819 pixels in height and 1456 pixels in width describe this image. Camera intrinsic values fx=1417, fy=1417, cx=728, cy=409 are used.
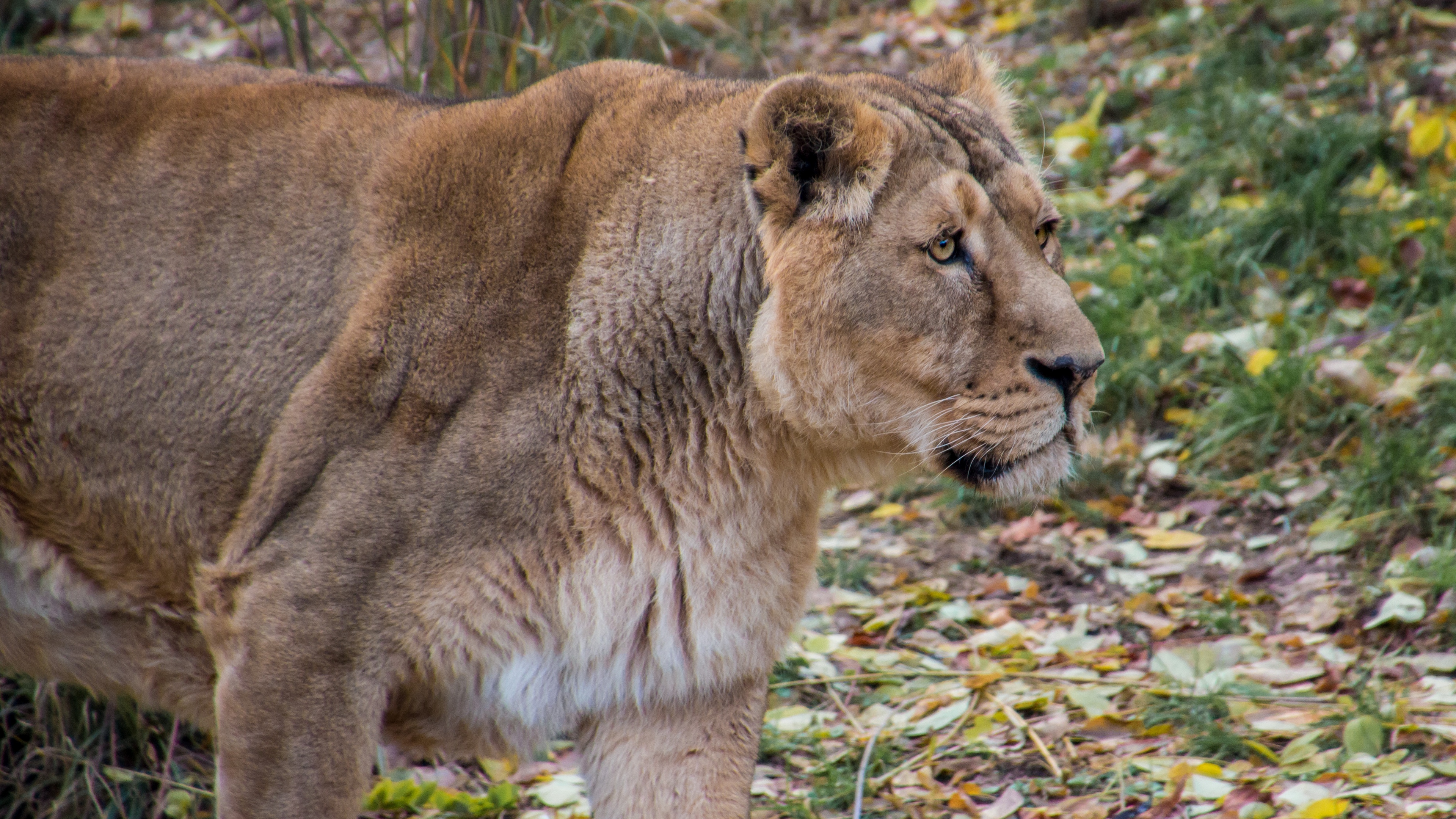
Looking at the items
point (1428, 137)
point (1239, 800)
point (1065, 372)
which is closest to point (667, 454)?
point (1065, 372)

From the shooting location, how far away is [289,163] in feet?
10.7

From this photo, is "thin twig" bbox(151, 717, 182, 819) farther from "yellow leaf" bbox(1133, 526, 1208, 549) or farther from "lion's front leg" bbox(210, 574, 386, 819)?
"yellow leaf" bbox(1133, 526, 1208, 549)

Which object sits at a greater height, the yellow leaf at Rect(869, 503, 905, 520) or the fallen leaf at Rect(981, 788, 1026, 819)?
the fallen leaf at Rect(981, 788, 1026, 819)

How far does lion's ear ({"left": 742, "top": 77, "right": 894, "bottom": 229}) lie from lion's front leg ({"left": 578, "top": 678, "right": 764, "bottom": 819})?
1169 mm

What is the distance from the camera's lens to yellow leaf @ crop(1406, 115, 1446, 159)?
259 inches

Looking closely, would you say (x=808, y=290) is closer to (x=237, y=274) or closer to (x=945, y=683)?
(x=237, y=274)

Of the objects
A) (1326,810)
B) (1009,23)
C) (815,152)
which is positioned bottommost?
(1326,810)

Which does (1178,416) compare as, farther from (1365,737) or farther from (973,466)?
(973,466)

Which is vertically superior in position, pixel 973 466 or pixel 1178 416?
pixel 973 466

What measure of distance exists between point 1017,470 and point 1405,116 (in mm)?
4749

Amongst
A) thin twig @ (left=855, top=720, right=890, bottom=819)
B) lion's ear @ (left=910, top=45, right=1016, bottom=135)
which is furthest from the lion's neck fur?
thin twig @ (left=855, top=720, right=890, bottom=819)

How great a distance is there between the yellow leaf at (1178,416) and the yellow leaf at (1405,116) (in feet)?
6.61

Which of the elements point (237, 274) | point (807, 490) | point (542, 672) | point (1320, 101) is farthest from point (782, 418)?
point (1320, 101)

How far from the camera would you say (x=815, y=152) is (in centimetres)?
299
